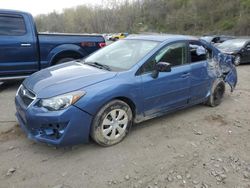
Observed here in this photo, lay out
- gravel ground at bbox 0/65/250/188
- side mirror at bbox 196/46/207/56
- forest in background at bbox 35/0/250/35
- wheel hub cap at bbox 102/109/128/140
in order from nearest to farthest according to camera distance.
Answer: gravel ground at bbox 0/65/250/188 → wheel hub cap at bbox 102/109/128/140 → side mirror at bbox 196/46/207/56 → forest in background at bbox 35/0/250/35

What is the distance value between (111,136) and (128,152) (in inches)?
13.2

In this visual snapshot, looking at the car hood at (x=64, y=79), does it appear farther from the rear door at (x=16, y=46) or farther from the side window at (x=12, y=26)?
the side window at (x=12, y=26)

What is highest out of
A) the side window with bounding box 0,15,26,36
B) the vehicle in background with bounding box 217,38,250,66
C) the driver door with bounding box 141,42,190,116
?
the side window with bounding box 0,15,26,36

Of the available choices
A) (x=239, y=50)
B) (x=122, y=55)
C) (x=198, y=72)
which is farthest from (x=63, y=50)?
(x=239, y=50)

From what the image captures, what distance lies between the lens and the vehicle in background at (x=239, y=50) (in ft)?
40.9

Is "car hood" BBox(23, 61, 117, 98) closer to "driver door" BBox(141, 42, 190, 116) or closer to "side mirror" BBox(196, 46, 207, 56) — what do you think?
"driver door" BBox(141, 42, 190, 116)

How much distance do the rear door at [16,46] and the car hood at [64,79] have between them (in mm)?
2545

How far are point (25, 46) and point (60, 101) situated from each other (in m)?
3.70

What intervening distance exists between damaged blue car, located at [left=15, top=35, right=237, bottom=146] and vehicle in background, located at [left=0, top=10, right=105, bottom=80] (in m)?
2.34

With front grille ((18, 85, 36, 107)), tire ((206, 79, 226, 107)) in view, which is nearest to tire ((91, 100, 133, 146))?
front grille ((18, 85, 36, 107))

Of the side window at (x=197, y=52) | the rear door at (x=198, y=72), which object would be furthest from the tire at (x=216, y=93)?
the side window at (x=197, y=52)

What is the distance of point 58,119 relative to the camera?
10.2 ft

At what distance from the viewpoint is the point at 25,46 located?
6.23 m

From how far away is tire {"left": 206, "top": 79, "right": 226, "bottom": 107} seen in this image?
5.28 meters
